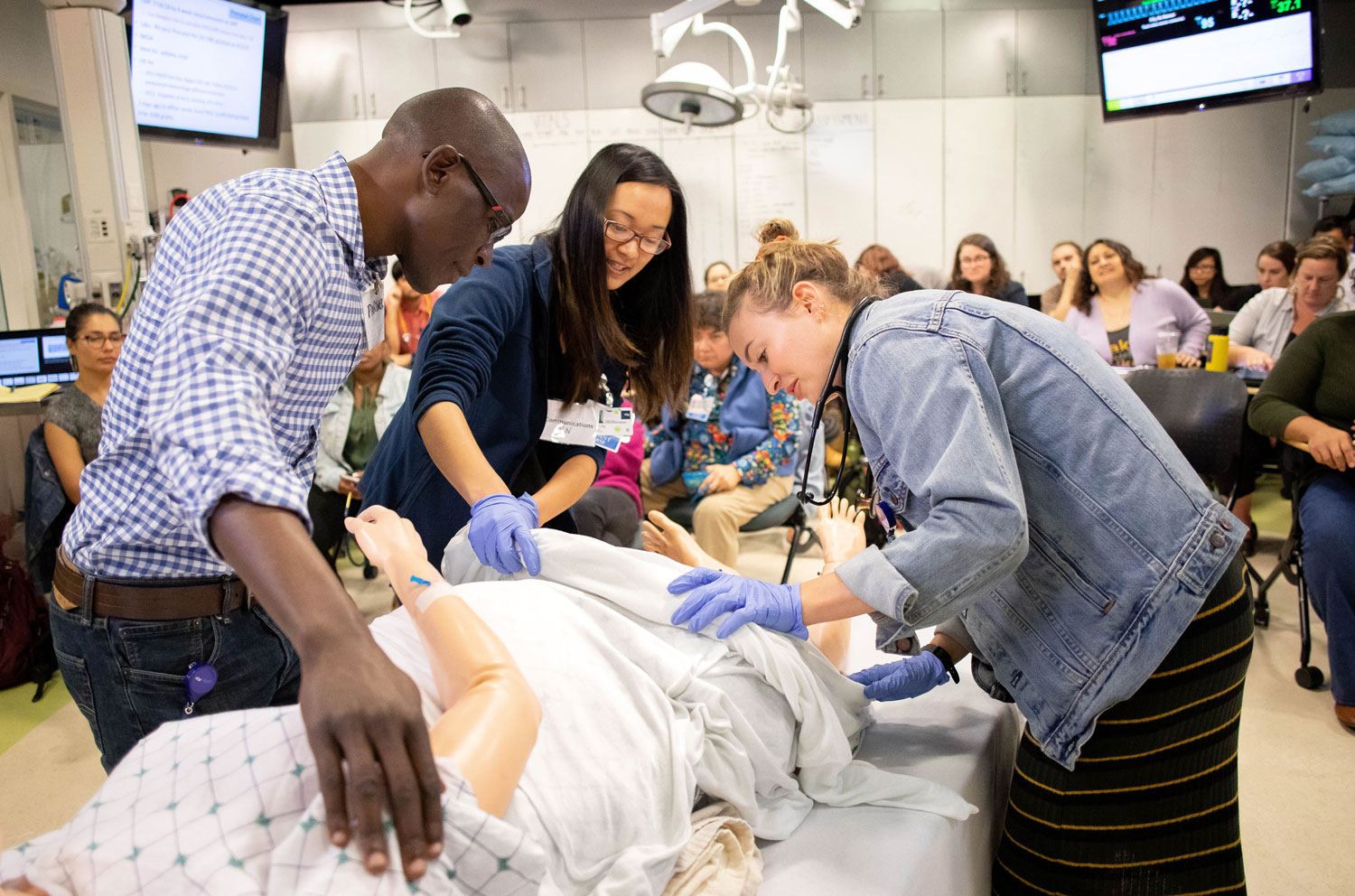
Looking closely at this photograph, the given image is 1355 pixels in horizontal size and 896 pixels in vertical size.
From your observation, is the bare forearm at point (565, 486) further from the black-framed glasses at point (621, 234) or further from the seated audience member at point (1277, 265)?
the seated audience member at point (1277, 265)

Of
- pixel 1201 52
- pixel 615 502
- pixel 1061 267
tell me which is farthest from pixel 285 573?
pixel 1201 52

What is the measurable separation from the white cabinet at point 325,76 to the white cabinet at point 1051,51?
15.8 ft

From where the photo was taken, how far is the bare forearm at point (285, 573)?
66cm

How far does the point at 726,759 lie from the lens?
1.24 m

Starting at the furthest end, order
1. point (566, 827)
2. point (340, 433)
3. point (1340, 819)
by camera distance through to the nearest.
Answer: point (340, 433), point (1340, 819), point (566, 827)

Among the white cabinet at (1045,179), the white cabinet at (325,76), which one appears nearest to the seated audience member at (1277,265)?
the white cabinet at (1045,179)

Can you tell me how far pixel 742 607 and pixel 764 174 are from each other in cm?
591

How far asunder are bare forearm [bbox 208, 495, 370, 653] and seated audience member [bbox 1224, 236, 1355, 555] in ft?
10.8

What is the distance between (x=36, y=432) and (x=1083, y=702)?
3.25 metres

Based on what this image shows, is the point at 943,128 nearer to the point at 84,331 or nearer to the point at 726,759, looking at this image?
the point at 84,331

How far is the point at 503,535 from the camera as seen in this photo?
1.43 meters

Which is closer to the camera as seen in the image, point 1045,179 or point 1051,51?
point 1051,51

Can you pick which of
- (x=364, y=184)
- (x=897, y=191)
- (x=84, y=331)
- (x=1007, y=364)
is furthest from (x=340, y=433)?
(x=897, y=191)

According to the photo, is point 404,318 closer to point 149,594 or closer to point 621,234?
point 621,234
